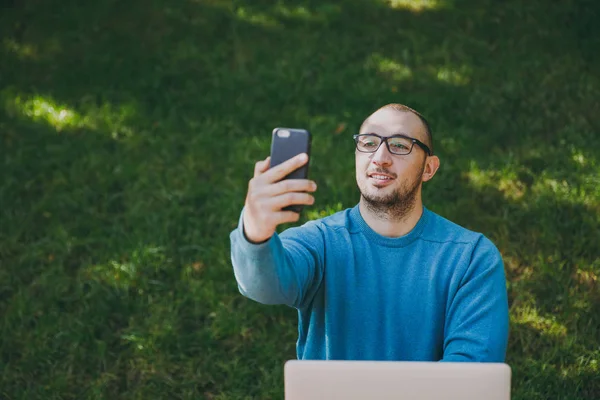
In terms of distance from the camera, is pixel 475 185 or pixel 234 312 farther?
pixel 475 185

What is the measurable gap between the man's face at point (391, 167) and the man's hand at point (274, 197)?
1.73 feet

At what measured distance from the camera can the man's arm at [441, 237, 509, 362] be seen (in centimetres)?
224

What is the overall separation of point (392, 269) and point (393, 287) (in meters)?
0.06

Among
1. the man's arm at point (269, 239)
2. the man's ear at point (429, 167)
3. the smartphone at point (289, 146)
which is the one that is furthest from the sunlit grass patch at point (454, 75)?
the smartphone at point (289, 146)

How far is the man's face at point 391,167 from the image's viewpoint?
7.93ft

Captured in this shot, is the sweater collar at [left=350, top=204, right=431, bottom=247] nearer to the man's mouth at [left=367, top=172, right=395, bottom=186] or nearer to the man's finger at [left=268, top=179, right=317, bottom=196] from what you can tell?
the man's mouth at [left=367, top=172, right=395, bottom=186]

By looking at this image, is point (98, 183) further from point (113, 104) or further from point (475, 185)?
point (475, 185)

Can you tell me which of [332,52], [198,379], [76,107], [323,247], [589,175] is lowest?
[198,379]

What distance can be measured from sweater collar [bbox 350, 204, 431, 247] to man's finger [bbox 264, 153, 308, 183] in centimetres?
64

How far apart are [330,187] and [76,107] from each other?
5.90 feet

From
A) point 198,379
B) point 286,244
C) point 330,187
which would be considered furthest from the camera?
point 330,187

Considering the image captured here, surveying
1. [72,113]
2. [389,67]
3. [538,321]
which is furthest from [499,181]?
[72,113]

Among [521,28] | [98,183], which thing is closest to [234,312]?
[98,183]

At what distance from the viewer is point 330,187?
14.9ft
